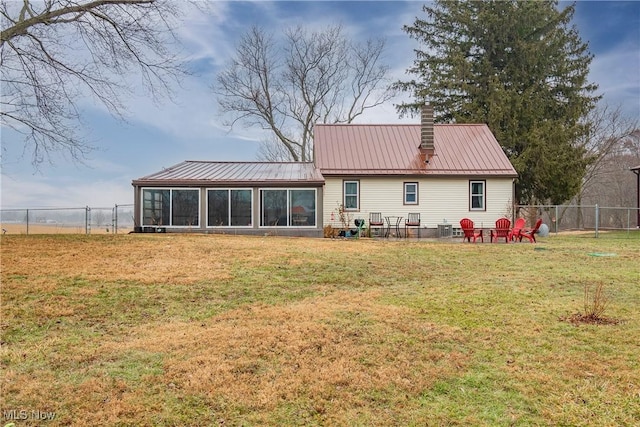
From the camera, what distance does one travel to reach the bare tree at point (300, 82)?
29.7 m

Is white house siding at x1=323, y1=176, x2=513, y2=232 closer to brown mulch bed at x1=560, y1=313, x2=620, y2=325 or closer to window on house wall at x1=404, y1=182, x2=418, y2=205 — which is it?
window on house wall at x1=404, y1=182, x2=418, y2=205

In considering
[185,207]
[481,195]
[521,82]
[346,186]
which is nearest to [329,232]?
[346,186]

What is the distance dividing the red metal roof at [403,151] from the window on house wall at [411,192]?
1.77 ft

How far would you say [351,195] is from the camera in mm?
19219

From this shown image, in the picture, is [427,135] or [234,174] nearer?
[234,174]

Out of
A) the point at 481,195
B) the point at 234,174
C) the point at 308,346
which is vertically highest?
the point at 234,174

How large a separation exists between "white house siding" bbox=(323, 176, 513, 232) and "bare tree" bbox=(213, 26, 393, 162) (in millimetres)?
11724

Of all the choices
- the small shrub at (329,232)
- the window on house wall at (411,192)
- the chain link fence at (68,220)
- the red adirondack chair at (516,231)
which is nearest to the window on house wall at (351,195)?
the small shrub at (329,232)

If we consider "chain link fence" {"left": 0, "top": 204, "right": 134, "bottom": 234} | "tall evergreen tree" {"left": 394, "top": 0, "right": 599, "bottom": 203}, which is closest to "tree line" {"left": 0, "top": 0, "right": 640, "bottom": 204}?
"tall evergreen tree" {"left": 394, "top": 0, "right": 599, "bottom": 203}

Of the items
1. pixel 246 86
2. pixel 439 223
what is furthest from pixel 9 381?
pixel 246 86

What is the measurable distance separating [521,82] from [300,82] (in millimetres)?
14004

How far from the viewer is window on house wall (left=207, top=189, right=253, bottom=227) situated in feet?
59.1

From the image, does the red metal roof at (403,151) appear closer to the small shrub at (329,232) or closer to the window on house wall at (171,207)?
the small shrub at (329,232)

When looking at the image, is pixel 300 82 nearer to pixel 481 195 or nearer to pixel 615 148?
pixel 481 195
